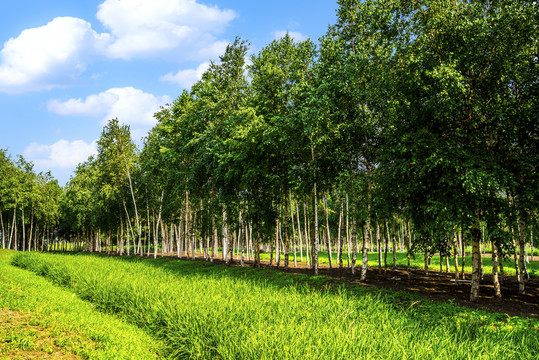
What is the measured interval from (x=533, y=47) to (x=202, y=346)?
1450 centimetres

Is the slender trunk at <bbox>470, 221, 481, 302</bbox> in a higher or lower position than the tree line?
lower

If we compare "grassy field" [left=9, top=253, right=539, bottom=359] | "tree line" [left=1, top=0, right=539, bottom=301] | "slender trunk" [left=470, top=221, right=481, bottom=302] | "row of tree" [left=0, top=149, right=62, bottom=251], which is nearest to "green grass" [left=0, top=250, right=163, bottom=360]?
"grassy field" [left=9, top=253, right=539, bottom=359]

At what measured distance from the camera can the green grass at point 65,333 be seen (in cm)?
688

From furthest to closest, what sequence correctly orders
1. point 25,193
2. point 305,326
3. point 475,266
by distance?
point 25,193, point 475,266, point 305,326

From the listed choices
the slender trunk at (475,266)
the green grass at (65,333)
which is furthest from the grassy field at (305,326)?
the slender trunk at (475,266)

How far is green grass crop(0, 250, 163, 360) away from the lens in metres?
6.88

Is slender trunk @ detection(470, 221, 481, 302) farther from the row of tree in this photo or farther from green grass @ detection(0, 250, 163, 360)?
the row of tree

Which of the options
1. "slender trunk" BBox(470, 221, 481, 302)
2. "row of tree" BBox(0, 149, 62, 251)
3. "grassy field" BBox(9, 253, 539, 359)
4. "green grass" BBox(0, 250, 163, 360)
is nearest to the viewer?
"grassy field" BBox(9, 253, 539, 359)

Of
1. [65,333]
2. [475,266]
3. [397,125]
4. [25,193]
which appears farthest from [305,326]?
[25,193]

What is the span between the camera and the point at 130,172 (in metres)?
38.8

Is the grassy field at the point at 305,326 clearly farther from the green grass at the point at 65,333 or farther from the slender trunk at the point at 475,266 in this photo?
the slender trunk at the point at 475,266

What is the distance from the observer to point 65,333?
316 inches

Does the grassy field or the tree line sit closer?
the grassy field

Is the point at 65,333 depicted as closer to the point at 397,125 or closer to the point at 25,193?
the point at 397,125
